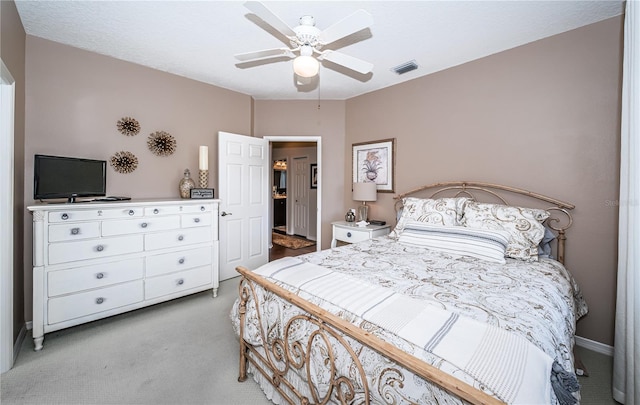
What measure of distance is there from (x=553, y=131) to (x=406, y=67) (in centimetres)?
157

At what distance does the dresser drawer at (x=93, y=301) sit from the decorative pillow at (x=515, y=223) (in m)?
3.17

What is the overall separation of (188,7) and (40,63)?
166cm

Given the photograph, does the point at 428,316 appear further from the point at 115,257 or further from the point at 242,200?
the point at 242,200

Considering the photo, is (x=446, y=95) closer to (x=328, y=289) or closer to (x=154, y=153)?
(x=328, y=289)

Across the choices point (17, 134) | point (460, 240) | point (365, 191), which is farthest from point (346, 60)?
point (17, 134)

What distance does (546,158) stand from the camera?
97.8 inches

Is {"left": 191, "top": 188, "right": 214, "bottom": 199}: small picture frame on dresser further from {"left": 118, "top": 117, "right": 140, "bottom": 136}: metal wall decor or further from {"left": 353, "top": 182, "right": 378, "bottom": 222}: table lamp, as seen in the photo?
{"left": 353, "top": 182, "right": 378, "bottom": 222}: table lamp

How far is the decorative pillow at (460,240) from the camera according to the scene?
→ 2.08 m

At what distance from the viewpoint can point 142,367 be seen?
2.01 metres

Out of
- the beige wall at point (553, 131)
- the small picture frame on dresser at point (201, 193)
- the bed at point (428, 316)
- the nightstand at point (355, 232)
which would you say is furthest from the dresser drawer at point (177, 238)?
the beige wall at point (553, 131)

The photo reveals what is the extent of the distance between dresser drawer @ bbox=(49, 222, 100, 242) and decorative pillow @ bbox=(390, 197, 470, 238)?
2.78m

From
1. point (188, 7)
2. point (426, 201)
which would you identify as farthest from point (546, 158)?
point (188, 7)

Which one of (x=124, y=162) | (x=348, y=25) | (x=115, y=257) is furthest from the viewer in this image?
(x=124, y=162)

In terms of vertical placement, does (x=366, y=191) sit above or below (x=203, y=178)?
below
